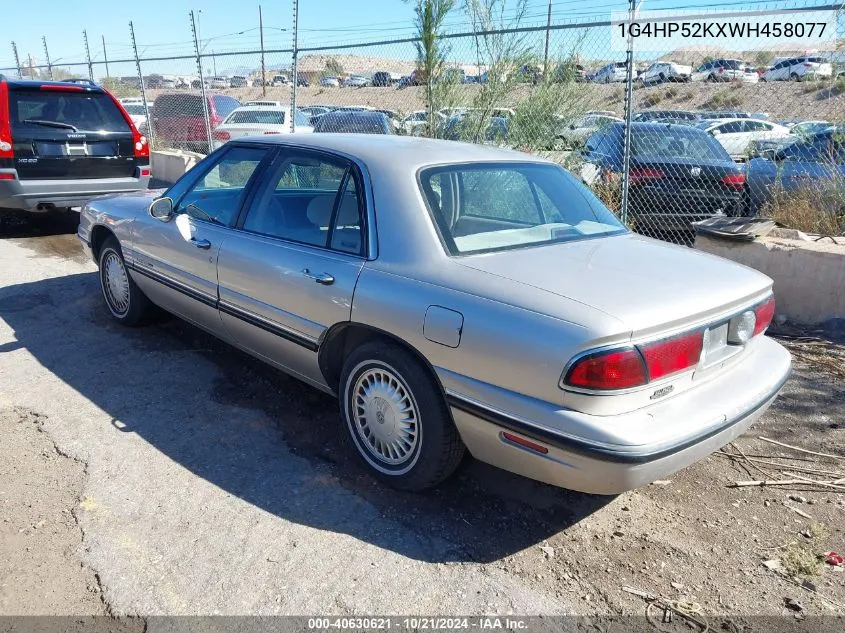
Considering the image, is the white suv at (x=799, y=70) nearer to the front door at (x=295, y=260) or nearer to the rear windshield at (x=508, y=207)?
the rear windshield at (x=508, y=207)

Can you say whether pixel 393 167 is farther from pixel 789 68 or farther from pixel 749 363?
pixel 789 68

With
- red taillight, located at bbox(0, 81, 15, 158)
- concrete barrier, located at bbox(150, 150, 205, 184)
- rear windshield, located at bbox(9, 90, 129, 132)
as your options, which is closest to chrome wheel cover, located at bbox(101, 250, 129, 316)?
red taillight, located at bbox(0, 81, 15, 158)

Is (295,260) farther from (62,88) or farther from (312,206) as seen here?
(62,88)

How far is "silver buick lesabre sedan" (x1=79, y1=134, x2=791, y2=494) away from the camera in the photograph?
8.54ft

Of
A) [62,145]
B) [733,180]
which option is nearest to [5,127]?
[62,145]

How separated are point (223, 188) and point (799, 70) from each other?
26.5ft

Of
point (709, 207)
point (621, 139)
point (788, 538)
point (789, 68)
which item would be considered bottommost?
point (788, 538)

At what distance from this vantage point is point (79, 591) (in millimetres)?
2637

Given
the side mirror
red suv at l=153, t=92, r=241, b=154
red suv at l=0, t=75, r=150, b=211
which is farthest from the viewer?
red suv at l=153, t=92, r=241, b=154

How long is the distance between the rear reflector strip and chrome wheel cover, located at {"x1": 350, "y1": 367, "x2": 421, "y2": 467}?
0.51 metres

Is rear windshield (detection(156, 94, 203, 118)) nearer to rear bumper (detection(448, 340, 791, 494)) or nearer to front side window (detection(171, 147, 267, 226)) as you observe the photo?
front side window (detection(171, 147, 267, 226))

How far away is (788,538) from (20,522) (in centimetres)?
334

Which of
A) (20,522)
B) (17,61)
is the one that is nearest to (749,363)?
(20,522)

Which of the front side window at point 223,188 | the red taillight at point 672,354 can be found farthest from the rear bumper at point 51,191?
the red taillight at point 672,354
